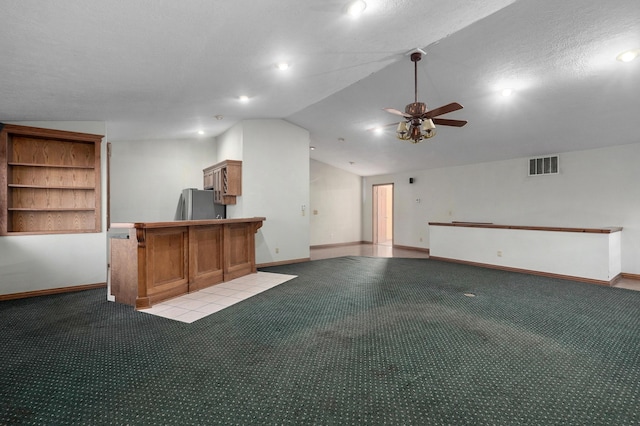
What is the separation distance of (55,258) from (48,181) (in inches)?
44.9

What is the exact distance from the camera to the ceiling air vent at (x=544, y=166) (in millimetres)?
5811

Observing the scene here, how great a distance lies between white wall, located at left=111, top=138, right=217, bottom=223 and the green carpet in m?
2.70

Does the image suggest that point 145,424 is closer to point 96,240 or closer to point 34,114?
point 96,240

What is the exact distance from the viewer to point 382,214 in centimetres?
1086

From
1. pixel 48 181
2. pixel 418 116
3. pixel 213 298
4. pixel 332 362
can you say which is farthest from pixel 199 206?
pixel 332 362

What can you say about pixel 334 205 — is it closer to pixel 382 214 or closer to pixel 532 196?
pixel 382 214

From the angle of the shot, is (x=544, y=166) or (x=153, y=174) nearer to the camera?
(x=544, y=166)

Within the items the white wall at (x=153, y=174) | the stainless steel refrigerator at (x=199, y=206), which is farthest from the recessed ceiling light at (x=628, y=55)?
the white wall at (x=153, y=174)

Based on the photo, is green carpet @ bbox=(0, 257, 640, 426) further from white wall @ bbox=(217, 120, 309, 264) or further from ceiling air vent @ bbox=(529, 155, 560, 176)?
ceiling air vent @ bbox=(529, 155, 560, 176)

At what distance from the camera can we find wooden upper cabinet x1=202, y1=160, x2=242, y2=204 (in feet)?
18.8

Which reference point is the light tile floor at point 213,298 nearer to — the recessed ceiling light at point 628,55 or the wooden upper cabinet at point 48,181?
the wooden upper cabinet at point 48,181

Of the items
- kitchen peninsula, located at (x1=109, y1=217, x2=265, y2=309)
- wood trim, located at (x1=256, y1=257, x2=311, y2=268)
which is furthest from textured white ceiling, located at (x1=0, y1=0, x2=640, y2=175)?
wood trim, located at (x1=256, y1=257, x2=311, y2=268)

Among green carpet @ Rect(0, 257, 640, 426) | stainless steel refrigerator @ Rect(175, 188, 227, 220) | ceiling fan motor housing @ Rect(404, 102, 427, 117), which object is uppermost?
ceiling fan motor housing @ Rect(404, 102, 427, 117)

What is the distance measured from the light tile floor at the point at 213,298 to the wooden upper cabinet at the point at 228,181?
1.68 m
